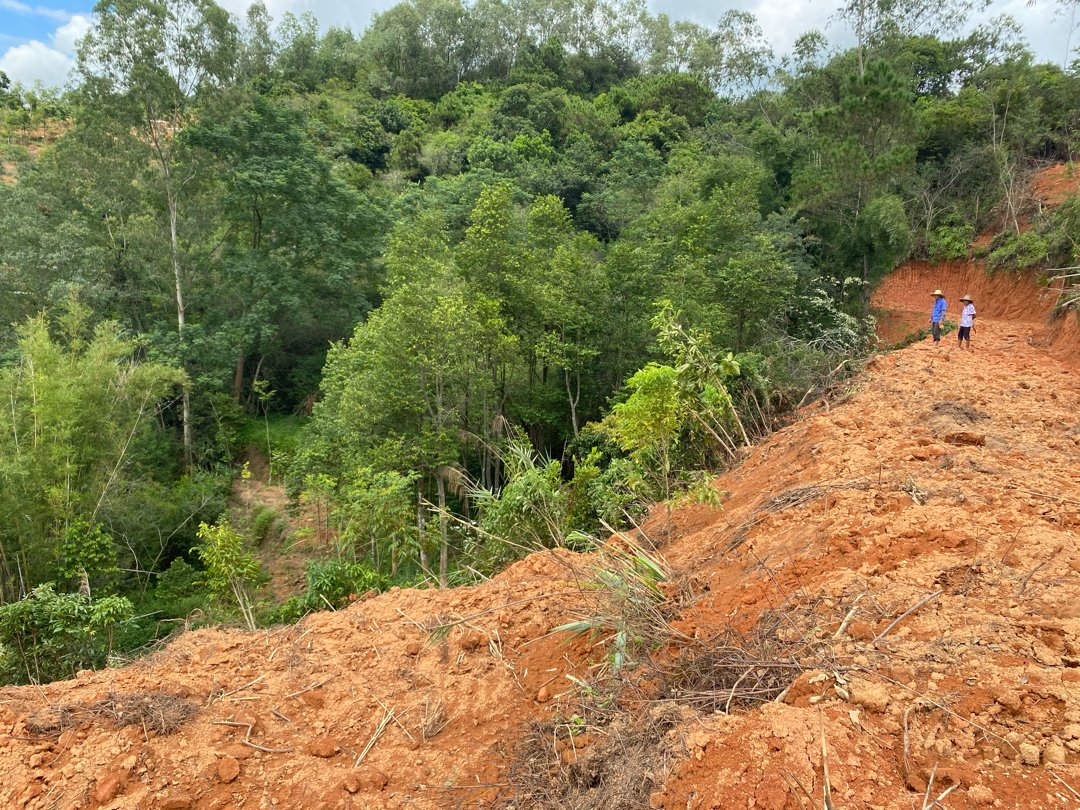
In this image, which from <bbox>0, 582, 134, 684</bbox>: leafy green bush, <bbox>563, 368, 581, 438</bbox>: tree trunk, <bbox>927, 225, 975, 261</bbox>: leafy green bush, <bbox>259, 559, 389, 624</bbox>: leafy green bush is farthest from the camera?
<bbox>927, 225, 975, 261</bbox>: leafy green bush

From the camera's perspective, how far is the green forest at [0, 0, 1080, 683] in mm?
7852

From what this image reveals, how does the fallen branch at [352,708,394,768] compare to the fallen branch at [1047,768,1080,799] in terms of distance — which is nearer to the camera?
the fallen branch at [1047,768,1080,799]

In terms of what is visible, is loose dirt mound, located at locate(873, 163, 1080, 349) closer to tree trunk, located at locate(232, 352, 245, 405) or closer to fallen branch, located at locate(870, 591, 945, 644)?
fallen branch, located at locate(870, 591, 945, 644)

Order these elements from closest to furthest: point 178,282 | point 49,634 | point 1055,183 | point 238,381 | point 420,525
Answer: point 49,634 → point 420,525 → point 178,282 → point 1055,183 → point 238,381

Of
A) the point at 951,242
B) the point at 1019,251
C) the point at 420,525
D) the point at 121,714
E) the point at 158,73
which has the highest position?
the point at 158,73

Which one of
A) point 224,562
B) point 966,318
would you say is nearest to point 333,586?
point 224,562

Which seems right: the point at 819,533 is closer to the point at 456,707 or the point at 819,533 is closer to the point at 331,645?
the point at 456,707

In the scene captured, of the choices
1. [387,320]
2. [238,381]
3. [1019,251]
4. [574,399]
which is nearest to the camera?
[387,320]

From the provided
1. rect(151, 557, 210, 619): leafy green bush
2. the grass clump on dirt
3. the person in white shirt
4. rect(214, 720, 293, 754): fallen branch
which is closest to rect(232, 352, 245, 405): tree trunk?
rect(151, 557, 210, 619): leafy green bush

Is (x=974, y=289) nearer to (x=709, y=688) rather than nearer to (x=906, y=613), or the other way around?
(x=906, y=613)

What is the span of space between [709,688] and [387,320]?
936cm

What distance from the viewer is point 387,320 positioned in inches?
425

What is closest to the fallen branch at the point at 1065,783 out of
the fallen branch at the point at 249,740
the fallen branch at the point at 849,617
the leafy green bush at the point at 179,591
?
the fallen branch at the point at 849,617

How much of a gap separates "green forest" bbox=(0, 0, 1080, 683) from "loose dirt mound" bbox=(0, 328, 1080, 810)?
1629 millimetres
